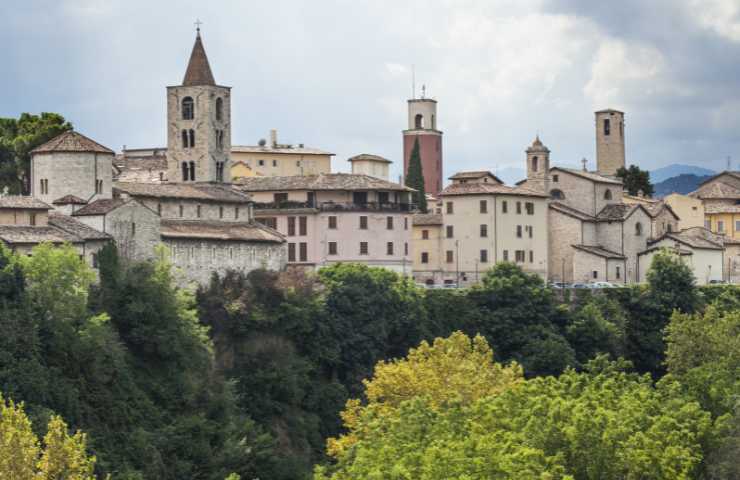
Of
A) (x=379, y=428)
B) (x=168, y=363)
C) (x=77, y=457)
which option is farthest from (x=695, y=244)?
(x=77, y=457)

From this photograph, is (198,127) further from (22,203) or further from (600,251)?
(600,251)

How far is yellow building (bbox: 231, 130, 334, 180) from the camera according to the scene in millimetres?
137000

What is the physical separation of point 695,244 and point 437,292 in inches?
894

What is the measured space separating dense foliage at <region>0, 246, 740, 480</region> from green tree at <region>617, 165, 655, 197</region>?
3507cm

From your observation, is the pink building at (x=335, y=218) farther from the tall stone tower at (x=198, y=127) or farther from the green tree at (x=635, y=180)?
the green tree at (x=635, y=180)

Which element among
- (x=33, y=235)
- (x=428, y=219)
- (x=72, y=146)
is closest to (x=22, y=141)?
(x=72, y=146)

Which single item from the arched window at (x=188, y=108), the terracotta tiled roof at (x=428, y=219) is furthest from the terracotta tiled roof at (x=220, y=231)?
the terracotta tiled roof at (x=428, y=219)

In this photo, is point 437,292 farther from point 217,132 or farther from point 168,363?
point 168,363

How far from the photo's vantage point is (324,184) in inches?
4203

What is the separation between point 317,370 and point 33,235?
1693 cm

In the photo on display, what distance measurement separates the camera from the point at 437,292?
104 meters

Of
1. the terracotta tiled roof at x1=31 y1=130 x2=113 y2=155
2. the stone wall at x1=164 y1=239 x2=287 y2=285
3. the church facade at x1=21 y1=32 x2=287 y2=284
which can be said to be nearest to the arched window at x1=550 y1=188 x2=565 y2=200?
the church facade at x1=21 y1=32 x2=287 y2=284

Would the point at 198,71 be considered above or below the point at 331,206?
above

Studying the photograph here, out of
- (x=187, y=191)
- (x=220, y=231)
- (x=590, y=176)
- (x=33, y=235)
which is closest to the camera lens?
(x=33, y=235)
